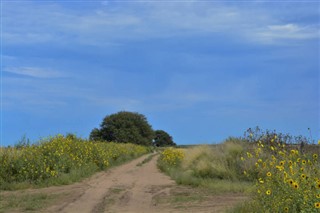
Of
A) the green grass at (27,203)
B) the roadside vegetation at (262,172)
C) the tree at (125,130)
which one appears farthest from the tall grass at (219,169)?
the tree at (125,130)

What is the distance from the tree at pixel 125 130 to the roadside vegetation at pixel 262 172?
40811 mm

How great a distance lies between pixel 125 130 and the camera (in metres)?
67.7

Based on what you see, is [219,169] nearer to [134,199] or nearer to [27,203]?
[134,199]

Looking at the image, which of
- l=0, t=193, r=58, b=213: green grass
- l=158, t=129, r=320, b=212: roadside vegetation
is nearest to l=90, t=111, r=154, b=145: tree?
l=158, t=129, r=320, b=212: roadside vegetation

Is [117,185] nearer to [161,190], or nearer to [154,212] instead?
[161,190]

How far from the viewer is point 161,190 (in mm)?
14078

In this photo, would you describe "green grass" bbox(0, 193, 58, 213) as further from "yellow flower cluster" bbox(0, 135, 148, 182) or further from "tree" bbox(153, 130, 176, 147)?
"tree" bbox(153, 130, 176, 147)

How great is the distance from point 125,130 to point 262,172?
54.9 m

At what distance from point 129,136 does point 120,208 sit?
57047 mm

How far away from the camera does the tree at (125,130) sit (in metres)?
66.6

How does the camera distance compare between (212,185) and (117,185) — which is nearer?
(212,185)

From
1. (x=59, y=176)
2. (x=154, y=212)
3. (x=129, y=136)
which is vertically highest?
(x=129, y=136)

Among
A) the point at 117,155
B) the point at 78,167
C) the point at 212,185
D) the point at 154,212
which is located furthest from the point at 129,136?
the point at 154,212

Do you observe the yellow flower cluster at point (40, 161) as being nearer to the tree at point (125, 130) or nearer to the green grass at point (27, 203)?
the green grass at point (27, 203)
